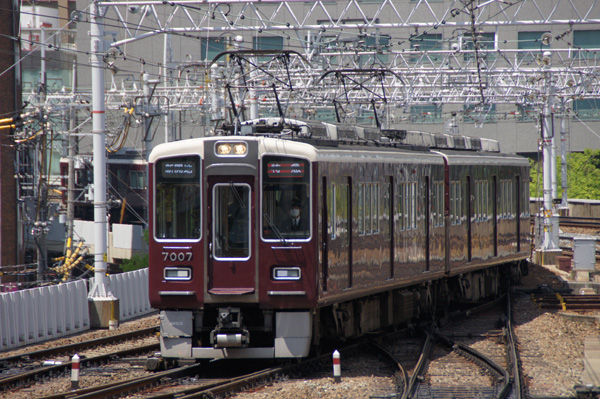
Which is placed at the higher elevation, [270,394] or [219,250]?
Answer: [219,250]

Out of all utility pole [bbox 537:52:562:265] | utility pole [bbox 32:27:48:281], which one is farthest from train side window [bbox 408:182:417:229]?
utility pole [bbox 537:52:562:265]

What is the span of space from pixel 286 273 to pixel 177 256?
130 cm

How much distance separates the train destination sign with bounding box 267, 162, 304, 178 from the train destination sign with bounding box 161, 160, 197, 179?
894mm

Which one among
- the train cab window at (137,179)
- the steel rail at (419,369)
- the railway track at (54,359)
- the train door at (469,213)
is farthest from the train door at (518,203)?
the train cab window at (137,179)

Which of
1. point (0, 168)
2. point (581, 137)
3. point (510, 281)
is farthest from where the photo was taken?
point (581, 137)

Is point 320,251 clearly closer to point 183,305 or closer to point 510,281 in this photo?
point 183,305

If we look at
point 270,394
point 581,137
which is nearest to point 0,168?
point 270,394

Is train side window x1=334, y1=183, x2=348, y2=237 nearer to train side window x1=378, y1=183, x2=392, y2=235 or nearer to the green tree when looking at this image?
train side window x1=378, y1=183, x2=392, y2=235

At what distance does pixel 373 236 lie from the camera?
1390cm

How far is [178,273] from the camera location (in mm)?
12008

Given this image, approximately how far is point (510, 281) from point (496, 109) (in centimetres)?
3317

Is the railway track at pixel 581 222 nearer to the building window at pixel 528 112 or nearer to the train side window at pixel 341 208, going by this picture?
the building window at pixel 528 112

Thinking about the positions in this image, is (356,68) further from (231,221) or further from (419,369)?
(419,369)

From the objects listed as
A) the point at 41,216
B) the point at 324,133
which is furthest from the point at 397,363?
the point at 41,216
